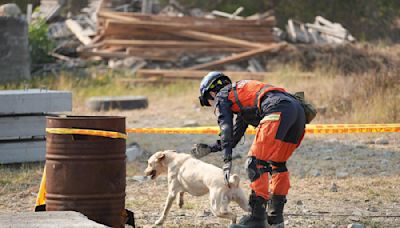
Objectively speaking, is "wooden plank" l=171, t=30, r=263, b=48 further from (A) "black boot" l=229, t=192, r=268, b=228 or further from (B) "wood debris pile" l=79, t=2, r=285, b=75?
(A) "black boot" l=229, t=192, r=268, b=228

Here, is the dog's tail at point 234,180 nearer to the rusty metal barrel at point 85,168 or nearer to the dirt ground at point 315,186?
the dirt ground at point 315,186

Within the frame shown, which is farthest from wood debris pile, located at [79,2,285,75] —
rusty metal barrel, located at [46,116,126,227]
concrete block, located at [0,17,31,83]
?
rusty metal barrel, located at [46,116,126,227]

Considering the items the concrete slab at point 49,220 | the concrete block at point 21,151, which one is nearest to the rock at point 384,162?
the concrete block at point 21,151

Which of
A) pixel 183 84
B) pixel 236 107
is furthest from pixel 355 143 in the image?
pixel 183 84

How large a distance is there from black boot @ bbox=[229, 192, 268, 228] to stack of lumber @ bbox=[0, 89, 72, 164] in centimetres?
524

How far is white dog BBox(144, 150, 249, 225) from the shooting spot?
7.85 meters

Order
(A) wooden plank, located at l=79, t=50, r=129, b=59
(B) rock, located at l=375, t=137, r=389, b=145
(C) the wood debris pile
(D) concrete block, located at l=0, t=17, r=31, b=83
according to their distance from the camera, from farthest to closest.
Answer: (C) the wood debris pile
(A) wooden plank, located at l=79, t=50, r=129, b=59
(D) concrete block, located at l=0, t=17, r=31, b=83
(B) rock, located at l=375, t=137, r=389, b=145

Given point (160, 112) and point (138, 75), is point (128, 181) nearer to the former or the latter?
point (160, 112)

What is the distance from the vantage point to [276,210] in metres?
7.66

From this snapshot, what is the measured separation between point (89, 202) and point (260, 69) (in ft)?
59.2

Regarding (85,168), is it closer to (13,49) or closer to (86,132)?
(86,132)

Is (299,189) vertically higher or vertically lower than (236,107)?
lower

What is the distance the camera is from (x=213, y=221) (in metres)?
8.52

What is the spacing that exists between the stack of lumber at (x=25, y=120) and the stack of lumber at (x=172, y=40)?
42.4 feet
